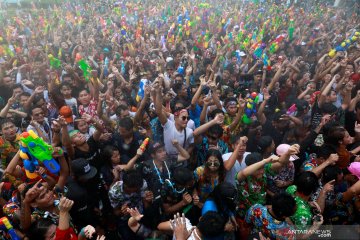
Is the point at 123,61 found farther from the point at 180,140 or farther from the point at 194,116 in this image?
the point at 180,140

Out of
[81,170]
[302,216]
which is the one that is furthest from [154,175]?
[302,216]

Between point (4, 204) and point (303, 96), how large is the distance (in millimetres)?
5196

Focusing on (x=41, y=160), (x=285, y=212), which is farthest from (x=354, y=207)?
(x=41, y=160)

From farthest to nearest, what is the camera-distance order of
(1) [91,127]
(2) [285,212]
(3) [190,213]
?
(1) [91,127] < (3) [190,213] < (2) [285,212]

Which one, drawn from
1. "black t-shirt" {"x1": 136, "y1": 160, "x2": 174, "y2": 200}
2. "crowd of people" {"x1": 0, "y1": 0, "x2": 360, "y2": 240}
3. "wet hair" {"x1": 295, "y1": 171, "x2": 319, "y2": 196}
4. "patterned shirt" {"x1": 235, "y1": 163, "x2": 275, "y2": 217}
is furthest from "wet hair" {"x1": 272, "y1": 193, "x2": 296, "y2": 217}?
"black t-shirt" {"x1": 136, "y1": 160, "x2": 174, "y2": 200}

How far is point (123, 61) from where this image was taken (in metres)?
7.00

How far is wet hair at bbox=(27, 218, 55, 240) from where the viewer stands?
7.62 ft

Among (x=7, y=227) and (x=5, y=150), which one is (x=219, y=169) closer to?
(x=7, y=227)

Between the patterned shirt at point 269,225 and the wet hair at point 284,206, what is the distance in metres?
0.09

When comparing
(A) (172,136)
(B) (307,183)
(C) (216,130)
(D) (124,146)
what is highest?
(B) (307,183)

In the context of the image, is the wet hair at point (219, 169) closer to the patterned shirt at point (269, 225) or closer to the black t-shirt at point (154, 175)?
the black t-shirt at point (154, 175)

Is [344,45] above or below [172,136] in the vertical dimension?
above

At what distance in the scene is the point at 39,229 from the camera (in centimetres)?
233

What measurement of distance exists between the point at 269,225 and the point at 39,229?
6.72 ft
